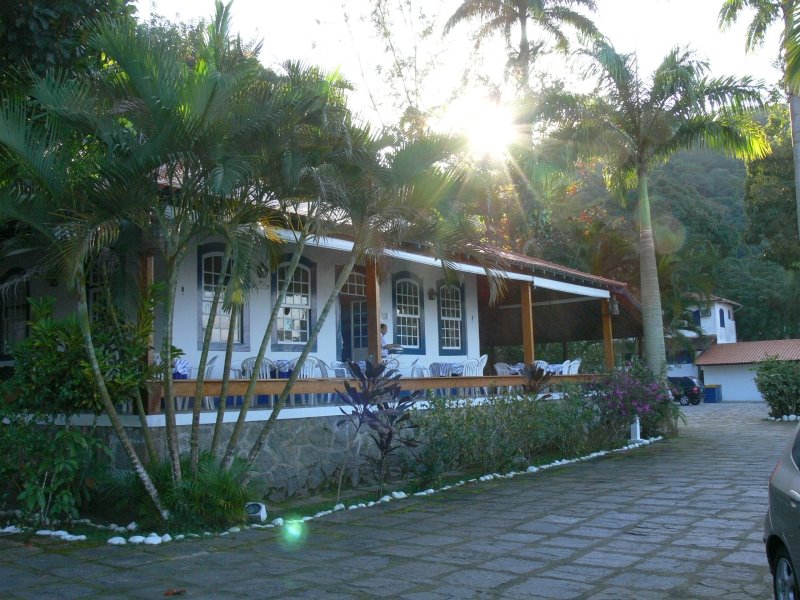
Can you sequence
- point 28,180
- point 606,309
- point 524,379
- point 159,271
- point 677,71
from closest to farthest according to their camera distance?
1. point 28,180
2. point 159,271
3. point 524,379
4. point 677,71
5. point 606,309

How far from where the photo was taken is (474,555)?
674 cm

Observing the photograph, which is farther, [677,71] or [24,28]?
[677,71]

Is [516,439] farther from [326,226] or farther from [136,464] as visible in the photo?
[136,464]

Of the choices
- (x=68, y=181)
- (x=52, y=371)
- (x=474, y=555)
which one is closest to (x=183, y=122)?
(x=68, y=181)

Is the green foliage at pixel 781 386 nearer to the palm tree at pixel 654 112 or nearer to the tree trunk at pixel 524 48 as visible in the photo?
the palm tree at pixel 654 112

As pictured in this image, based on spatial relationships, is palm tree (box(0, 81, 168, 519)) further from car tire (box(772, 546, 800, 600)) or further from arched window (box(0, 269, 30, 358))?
arched window (box(0, 269, 30, 358))

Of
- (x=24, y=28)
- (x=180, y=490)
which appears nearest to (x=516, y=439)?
(x=180, y=490)

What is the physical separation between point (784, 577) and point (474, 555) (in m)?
2.89

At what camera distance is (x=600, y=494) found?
978cm

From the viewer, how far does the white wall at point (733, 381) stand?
4200 centimetres

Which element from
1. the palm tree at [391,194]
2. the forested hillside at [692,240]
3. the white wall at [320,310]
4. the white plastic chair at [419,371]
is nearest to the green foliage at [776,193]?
the forested hillside at [692,240]

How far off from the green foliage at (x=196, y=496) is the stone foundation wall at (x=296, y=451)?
0.61 meters

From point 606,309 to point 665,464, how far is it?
7.31 meters

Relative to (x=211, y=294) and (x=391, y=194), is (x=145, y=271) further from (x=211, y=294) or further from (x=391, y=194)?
(x=391, y=194)
